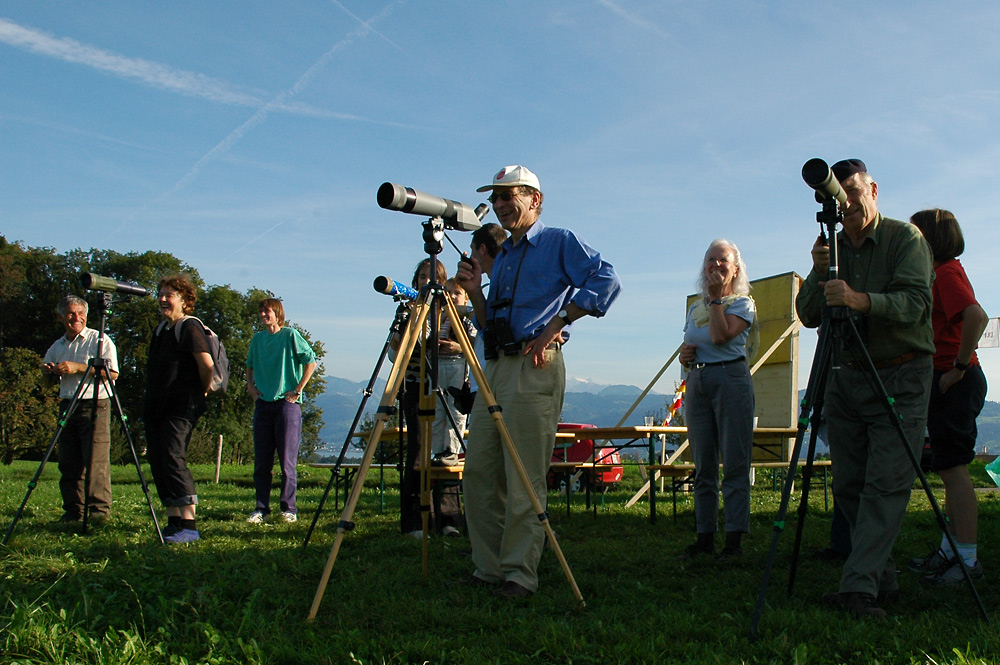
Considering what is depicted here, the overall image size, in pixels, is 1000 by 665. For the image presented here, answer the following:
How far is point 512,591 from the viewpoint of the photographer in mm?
3832

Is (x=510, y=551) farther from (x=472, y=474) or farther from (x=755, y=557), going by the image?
(x=755, y=557)

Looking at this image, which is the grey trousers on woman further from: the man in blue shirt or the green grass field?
the man in blue shirt

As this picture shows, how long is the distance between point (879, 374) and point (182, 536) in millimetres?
4807

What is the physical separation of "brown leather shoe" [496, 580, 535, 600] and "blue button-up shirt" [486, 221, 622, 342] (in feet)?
4.11

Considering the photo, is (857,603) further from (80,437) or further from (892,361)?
(80,437)

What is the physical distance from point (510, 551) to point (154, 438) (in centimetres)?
331

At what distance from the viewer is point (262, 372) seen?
7.26 metres

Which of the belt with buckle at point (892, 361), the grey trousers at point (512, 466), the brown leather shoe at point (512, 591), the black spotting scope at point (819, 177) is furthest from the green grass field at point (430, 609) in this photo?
the black spotting scope at point (819, 177)

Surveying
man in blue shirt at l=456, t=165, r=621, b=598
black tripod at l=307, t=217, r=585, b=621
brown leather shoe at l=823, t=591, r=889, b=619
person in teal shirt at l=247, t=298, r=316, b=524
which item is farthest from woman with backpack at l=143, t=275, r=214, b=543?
brown leather shoe at l=823, t=591, r=889, b=619

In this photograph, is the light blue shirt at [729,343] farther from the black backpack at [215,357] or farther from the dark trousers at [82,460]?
the dark trousers at [82,460]

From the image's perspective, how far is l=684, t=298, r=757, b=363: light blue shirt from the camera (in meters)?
5.12

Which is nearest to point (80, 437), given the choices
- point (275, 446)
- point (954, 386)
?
point (275, 446)

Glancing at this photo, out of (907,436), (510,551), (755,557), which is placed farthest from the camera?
(755,557)

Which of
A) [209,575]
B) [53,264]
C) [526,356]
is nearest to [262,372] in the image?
[209,575]
